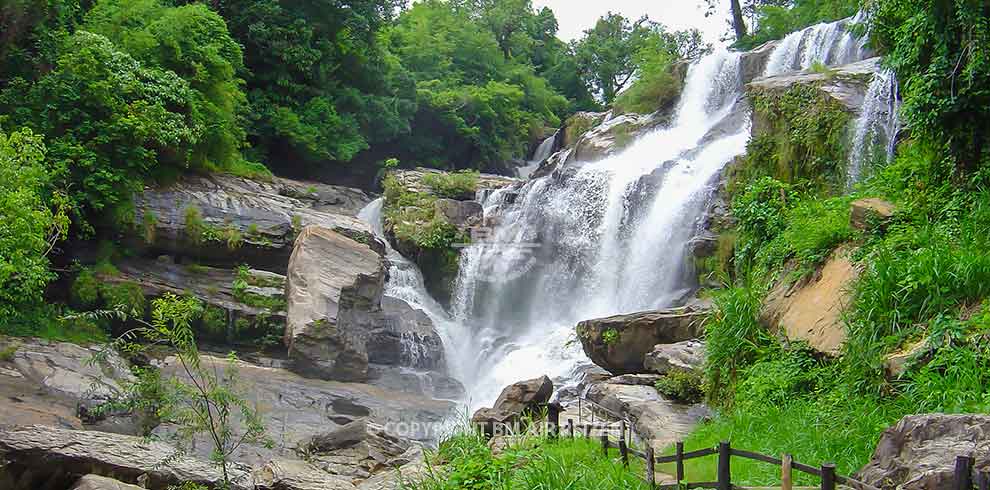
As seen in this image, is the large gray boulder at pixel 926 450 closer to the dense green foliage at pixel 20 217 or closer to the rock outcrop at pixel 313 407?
the rock outcrop at pixel 313 407

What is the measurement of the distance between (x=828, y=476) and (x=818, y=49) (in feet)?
64.6

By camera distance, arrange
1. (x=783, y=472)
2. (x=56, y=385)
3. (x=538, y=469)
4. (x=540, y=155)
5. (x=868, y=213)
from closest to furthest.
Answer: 1. (x=783, y=472)
2. (x=538, y=469)
3. (x=868, y=213)
4. (x=56, y=385)
5. (x=540, y=155)

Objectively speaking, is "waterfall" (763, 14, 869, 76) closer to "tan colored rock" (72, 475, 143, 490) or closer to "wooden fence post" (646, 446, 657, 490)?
"wooden fence post" (646, 446, 657, 490)

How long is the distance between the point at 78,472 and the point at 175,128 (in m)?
10.9

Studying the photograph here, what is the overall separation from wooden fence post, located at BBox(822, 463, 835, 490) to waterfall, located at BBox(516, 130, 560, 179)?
2795 cm

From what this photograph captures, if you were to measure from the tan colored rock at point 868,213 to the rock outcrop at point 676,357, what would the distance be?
2.80 m

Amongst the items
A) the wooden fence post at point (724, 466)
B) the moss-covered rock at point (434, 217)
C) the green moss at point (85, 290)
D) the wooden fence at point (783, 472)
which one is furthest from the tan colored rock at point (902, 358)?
the green moss at point (85, 290)

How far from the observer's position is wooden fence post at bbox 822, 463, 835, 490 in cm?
409

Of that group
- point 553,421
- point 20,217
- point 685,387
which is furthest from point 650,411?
point 20,217

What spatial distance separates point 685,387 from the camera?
32.9 ft

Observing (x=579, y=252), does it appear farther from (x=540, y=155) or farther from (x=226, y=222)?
(x=540, y=155)

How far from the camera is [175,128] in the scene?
17.7m

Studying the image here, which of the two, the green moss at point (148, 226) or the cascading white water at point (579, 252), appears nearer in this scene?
the cascading white water at point (579, 252)

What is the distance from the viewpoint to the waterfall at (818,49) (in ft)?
65.3
